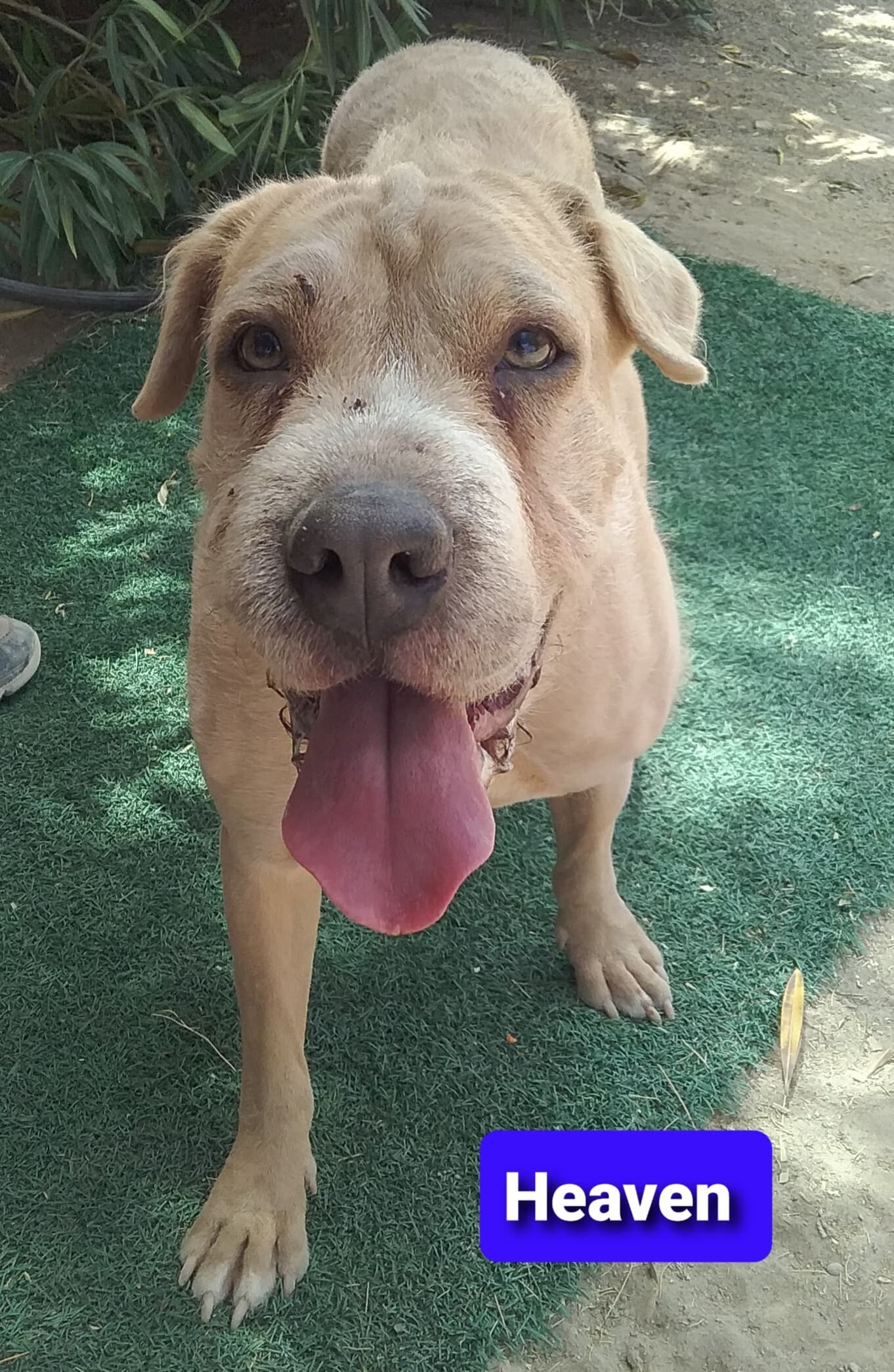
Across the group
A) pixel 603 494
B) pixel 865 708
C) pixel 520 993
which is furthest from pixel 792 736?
pixel 603 494

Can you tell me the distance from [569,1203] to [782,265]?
16.2 feet

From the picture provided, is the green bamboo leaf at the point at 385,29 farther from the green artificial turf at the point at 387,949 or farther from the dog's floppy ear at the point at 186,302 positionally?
the dog's floppy ear at the point at 186,302

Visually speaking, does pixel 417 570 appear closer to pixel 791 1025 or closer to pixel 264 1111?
pixel 264 1111

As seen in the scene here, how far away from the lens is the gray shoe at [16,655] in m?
3.52

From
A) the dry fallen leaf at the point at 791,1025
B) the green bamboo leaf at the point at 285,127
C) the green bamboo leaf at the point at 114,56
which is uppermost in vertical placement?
the green bamboo leaf at the point at 114,56

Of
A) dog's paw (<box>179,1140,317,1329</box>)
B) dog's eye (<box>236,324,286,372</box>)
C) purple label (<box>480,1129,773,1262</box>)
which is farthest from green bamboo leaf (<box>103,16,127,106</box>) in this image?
purple label (<box>480,1129,773,1262</box>)

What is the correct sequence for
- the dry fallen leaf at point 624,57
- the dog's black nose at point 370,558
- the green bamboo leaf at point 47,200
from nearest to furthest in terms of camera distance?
the dog's black nose at point 370,558
the green bamboo leaf at point 47,200
the dry fallen leaf at point 624,57

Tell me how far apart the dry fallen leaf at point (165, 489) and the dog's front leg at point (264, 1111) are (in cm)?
243

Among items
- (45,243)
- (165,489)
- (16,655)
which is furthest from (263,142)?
(16,655)

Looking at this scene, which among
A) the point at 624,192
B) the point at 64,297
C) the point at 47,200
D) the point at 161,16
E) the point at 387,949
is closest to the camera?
the point at 387,949

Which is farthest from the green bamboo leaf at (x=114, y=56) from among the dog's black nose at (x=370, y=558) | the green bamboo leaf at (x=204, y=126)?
the dog's black nose at (x=370, y=558)

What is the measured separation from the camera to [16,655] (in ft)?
11.6

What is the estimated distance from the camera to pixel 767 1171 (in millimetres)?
2492

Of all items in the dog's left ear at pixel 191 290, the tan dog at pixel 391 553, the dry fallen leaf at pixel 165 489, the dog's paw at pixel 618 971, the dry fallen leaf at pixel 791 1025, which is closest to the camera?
the tan dog at pixel 391 553
